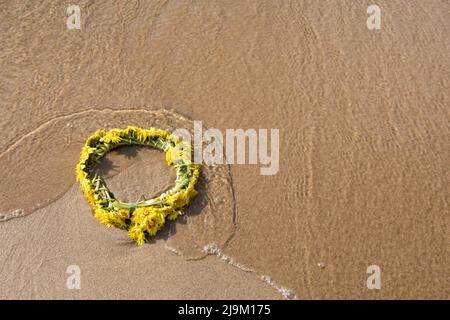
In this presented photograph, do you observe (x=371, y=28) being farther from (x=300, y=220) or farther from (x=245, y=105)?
(x=300, y=220)

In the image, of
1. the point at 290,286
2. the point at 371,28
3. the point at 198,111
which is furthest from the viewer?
the point at 371,28

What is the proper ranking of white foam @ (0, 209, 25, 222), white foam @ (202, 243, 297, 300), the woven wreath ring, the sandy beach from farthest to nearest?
white foam @ (0, 209, 25, 222)
the woven wreath ring
the sandy beach
white foam @ (202, 243, 297, 300)

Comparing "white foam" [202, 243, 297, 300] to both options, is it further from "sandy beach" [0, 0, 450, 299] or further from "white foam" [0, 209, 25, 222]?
"white foam" [0, 209, 25, 222]

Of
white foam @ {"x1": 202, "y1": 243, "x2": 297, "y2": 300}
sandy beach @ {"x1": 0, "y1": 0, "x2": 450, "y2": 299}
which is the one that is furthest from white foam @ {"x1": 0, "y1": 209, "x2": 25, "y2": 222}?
white foam @ {"x1": 202, "y1": 243, "x2": 297, "y2": 300}

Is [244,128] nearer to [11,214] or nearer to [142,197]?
[142,197]

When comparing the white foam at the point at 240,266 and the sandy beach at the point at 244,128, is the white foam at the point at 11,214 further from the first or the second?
the white foam at the point at 240,266

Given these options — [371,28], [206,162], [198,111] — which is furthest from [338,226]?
[371,28]
